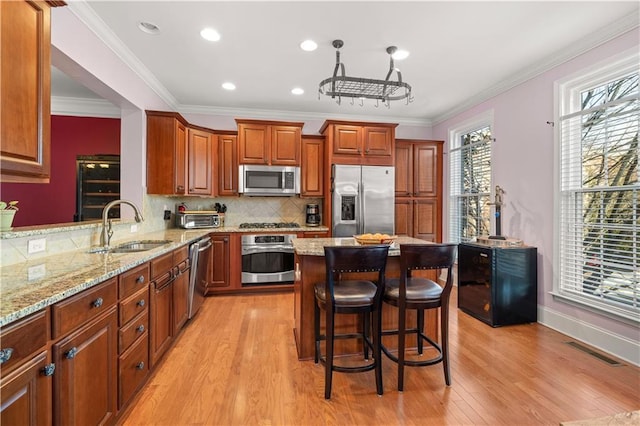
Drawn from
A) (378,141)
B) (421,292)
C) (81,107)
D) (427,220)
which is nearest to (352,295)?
(421,292)

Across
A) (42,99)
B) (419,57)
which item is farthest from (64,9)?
(419,57)

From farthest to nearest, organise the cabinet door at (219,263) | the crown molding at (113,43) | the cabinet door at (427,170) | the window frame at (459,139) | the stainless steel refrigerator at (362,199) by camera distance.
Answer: the cabinet door at (427,170) → the stainless steel refrigerator at (362,199) → the cabinet door at (219,263) → the window frame at (459,139) → the crown molding at (113,43)

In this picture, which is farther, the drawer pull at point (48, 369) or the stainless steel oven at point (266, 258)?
the stainless steel oven at point (266, 258)

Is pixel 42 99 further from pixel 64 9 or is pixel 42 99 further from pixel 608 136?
pixel 608 136

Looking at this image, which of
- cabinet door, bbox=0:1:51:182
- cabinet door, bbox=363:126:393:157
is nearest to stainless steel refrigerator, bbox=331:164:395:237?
cabinet door, bbox=363:126:393:157

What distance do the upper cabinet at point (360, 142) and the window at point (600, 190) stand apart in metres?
1.99

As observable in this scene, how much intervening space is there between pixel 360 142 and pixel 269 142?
1.33 meters

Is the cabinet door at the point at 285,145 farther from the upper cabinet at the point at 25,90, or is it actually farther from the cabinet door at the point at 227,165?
the upper cabinet at the point at 25,90

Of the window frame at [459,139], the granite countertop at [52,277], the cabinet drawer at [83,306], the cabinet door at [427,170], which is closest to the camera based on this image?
the granite countertop at [52,277]

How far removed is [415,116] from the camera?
5.10 m

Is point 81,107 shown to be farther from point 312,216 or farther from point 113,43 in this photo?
point 312,216

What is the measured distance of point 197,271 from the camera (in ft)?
10.4

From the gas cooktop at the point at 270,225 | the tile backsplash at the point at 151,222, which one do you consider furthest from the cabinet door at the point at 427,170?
the gas cooktop at the point at 270,225

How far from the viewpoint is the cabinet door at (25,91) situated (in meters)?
1.25
